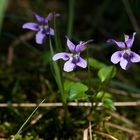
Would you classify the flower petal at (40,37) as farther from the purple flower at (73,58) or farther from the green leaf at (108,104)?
the green leaf at (108,104)

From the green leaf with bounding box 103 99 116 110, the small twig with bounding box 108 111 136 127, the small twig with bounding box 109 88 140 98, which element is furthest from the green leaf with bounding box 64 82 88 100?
the small twig with bounding box 109 88 140 98

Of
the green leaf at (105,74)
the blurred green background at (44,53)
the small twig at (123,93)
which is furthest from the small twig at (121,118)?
the green leaf at (105,74)

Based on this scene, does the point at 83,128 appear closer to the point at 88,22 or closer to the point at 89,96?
the point at 89,96

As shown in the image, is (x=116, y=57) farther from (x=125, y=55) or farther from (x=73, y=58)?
(x=73, y=58)

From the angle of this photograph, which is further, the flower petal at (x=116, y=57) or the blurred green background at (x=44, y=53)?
the blurred green background at (x=44, y=53)

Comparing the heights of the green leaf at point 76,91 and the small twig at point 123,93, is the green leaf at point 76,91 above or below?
below

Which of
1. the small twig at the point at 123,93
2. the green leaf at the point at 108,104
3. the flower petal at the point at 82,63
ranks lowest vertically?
the green leaf at the point at 108,104

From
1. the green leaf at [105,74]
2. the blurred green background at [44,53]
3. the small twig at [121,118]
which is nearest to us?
the green leaf at [105,74]

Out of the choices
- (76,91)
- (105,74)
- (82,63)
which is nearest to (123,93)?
(105,74)

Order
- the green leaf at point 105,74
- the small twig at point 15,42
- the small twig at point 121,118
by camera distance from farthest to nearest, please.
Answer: the small twig at point 15,42, the small twig at point 121,118, the green leaf at point 105,74

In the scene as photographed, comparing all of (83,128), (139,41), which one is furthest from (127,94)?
(139,41)

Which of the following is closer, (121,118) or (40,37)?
(40,37)

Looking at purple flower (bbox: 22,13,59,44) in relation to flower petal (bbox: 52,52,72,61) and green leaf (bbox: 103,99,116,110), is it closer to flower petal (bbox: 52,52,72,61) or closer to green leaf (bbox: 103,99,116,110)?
flower petal (bbox: 52,52,72,61)
